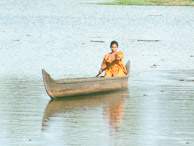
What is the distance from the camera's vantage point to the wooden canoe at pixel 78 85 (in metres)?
14.0

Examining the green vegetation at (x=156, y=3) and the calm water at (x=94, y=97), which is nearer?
the calm water at (x=94, y=97)

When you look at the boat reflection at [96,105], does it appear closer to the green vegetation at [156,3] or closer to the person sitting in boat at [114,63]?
the person sitting in boat at [114,63]

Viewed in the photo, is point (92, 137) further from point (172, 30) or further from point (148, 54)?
point (172, 30)

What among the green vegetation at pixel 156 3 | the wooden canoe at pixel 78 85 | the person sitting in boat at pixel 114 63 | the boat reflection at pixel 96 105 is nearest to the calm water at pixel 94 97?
the boat reflection at pixel 96 105

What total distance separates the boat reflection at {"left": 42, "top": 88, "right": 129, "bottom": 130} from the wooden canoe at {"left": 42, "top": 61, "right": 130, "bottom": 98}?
15 centimetres

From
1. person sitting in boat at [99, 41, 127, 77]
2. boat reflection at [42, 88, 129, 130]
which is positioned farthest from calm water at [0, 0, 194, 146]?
person sitting in boat at [99, 41, 127, 77]

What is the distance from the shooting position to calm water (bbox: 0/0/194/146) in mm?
10773

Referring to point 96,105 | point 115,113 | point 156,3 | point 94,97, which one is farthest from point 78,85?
point 156,3

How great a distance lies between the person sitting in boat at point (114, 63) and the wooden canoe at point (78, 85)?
1.19 feet

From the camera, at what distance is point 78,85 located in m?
14.5

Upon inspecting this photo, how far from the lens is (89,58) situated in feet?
74.5

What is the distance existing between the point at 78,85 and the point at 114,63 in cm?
166

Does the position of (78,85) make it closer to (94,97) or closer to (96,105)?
(94,97)

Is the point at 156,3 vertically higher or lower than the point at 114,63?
higher
